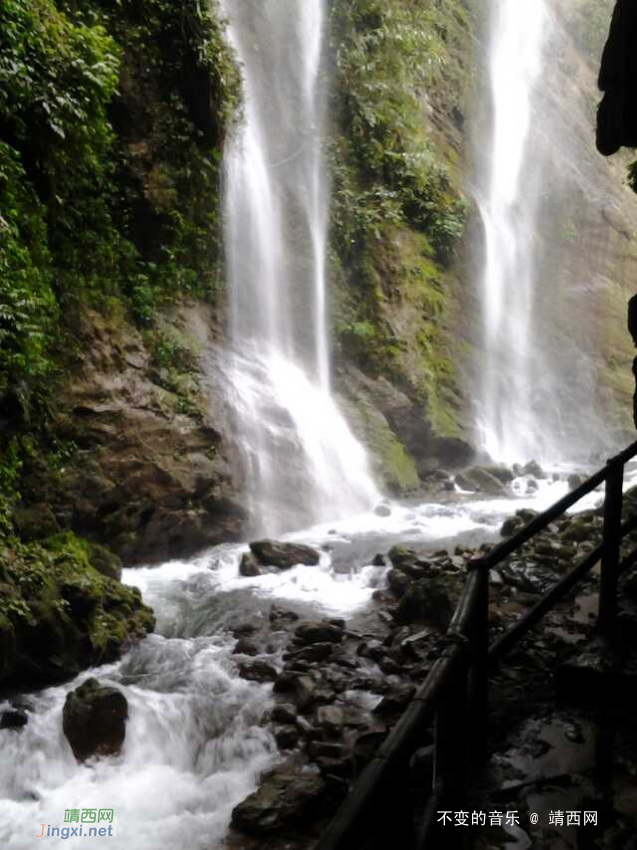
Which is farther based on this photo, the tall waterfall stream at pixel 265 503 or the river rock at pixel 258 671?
the river rock at pixel 258 671

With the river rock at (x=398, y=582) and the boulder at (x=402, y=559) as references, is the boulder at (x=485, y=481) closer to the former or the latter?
the boulder at (x=402, y=559)

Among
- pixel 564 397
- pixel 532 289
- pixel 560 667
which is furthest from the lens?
pixel 532 289

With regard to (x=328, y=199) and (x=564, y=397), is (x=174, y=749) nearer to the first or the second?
(x=328, y=199)

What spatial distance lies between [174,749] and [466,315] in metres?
17.5

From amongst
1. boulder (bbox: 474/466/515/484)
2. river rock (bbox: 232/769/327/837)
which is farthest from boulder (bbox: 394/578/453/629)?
boulder (bbox: 474/466/515/484)

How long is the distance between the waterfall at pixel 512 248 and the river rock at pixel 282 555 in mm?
9961

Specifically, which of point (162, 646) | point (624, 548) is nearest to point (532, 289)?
point (624, 548)

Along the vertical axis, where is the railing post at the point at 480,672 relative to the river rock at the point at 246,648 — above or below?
below

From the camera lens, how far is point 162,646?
6531mm

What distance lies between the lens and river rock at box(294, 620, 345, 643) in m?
6.36

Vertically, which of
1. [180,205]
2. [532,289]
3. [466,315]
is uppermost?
[532,289]

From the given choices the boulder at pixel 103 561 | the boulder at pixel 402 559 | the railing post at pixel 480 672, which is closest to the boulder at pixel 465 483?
the boulder at pixel 402 559

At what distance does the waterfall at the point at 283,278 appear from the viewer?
39.2 feet

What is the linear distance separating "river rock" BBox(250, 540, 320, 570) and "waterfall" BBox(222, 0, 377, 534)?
161 cm
